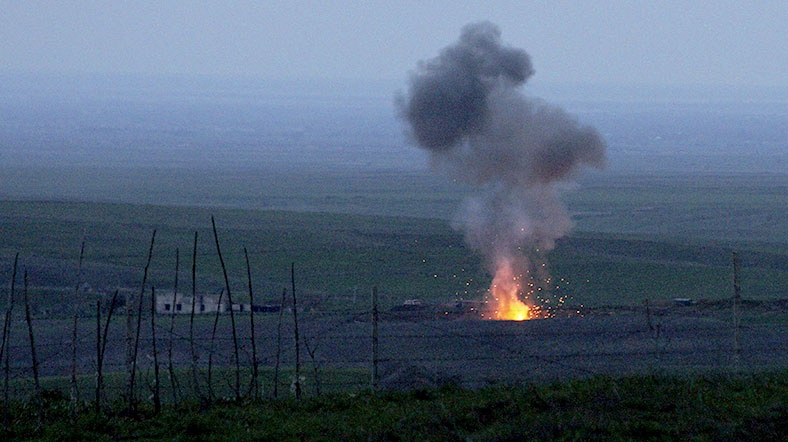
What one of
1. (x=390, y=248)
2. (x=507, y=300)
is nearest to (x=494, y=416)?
(x=507, y=300)

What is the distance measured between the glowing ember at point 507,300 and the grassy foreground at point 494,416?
47.7 feet

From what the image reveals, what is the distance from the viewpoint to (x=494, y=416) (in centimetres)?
1114

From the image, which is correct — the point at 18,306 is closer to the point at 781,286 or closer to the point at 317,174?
the point at 781,286

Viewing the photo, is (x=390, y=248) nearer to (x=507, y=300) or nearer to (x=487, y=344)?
(x=507, y=300)

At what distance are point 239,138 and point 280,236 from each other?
11980cm

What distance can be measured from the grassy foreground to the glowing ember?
14.5 meters

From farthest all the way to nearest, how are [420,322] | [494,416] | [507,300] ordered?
[507,300], [420,322], [494,416]

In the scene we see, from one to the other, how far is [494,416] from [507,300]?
1718cm

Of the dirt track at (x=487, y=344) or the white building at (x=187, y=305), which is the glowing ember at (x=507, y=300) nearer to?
the dirt track at (x=487, y=344)

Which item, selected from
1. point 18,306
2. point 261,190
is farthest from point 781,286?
point 261,190

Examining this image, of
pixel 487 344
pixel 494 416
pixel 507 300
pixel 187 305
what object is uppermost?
pixel 494 416

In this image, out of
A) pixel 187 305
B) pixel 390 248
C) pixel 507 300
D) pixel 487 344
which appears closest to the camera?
pixel 487 344

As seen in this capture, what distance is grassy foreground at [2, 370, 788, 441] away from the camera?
33.6 ft

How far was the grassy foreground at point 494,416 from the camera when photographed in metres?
10.2
